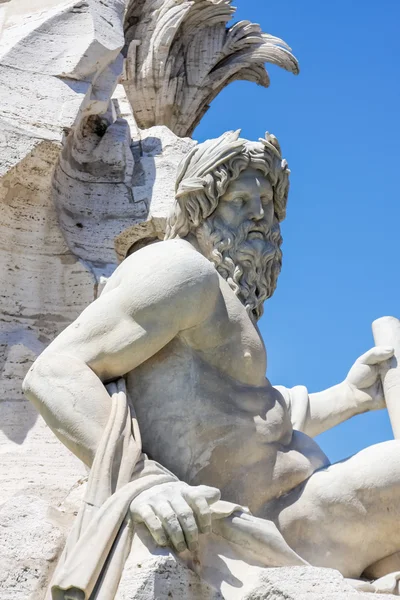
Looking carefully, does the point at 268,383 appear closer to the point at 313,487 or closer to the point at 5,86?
the point at 313,487

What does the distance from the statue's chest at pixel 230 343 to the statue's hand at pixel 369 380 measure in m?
0.71

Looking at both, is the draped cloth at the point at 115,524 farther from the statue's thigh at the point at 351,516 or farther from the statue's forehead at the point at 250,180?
the statue's forehead at the point at 250,180

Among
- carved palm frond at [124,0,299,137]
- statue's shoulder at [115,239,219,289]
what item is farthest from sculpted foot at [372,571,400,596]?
carved palm frond at [124,0,299,137]

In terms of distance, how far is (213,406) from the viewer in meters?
3.84

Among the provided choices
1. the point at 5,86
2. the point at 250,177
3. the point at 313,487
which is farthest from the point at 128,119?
the point at 313,487

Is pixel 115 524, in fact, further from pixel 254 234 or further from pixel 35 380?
pixel 254 234

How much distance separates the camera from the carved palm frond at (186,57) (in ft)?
21.5

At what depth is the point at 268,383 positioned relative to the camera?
411 cm

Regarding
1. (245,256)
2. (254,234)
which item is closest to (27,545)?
(245,256)

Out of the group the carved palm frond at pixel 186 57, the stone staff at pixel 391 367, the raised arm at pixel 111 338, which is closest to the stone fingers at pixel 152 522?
the raised arm at pixel 111 338

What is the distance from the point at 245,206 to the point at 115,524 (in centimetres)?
148

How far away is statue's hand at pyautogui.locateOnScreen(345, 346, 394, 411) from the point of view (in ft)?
14.9

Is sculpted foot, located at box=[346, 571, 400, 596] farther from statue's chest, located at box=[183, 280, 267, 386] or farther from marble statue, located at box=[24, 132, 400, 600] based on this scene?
statue's chest, located at box=[183, 280, 267, 386]

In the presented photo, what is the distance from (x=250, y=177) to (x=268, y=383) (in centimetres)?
81
